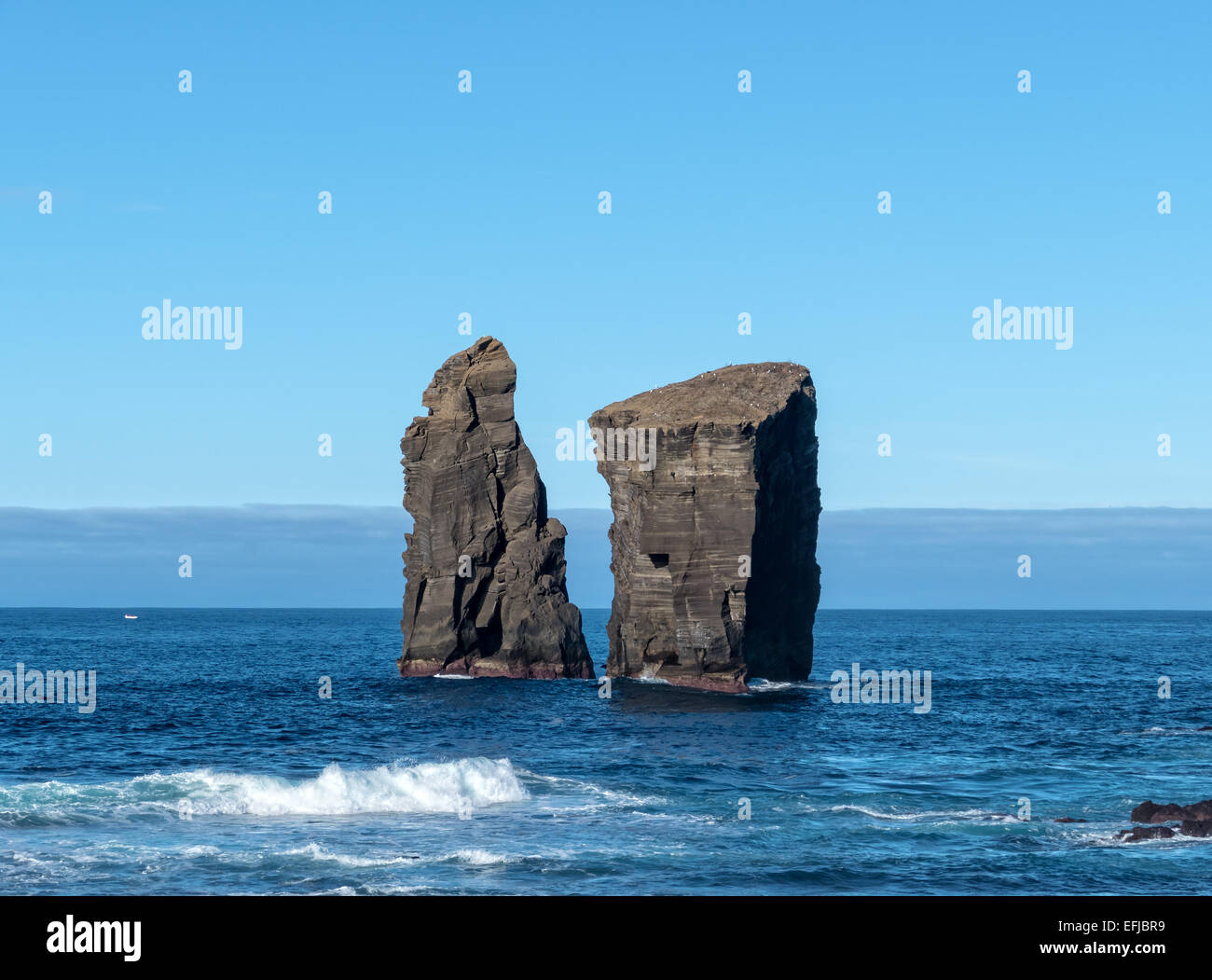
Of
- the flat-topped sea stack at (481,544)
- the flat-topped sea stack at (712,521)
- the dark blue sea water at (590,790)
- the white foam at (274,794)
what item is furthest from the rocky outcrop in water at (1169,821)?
the flat-topped sea stack at (481,544)

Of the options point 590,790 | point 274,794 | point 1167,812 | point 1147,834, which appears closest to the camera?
point 1147,834

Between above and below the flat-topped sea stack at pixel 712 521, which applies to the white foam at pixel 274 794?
below

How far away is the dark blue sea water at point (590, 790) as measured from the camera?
28641 mm

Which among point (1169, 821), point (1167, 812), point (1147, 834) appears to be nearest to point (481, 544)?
point (1167, 812)

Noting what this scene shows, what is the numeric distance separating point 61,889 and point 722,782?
22.5m

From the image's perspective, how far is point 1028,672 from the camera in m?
106

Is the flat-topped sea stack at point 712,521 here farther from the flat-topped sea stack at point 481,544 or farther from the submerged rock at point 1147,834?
the submerged rock at point 1147,834

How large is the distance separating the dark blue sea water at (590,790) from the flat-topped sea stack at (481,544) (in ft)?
13.8

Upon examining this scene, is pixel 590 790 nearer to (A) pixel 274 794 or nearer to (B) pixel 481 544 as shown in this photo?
(A) pixel 274 794

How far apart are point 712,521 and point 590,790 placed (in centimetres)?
3296

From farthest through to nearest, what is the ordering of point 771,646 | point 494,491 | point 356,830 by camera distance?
point 494,491, point 771,646, point 356,830

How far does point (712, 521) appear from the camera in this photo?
237 feet
